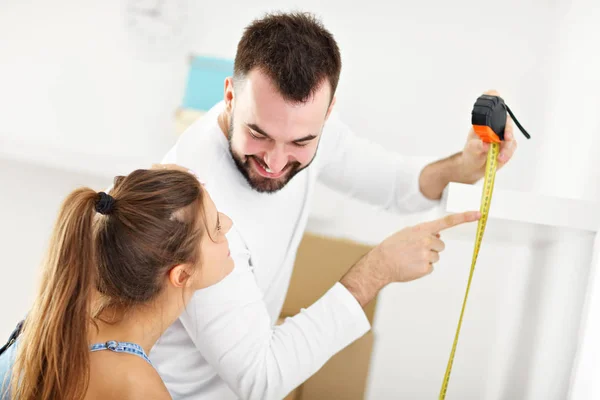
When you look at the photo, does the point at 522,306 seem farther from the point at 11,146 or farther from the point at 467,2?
the point at 11,146

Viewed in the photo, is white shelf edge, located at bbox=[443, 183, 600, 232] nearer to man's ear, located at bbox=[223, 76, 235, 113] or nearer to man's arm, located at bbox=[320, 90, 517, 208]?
man's arm, located at bbox=[320, 90, 517, 208]

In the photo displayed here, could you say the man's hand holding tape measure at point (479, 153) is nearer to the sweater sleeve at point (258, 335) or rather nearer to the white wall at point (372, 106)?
the sweater sleeve at point (258, 335)

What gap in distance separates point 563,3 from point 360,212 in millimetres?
1139

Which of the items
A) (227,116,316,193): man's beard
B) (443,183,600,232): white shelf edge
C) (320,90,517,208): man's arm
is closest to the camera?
(443,183,600,232): white shelf edge

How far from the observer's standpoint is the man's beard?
1437 mm

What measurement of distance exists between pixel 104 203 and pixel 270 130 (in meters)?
0.34

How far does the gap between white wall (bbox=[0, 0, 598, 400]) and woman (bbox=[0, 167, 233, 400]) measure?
135 centimetres

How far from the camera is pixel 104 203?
119 centimetres

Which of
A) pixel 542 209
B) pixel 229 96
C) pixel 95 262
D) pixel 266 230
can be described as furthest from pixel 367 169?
pixel 95 262

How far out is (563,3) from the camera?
2500 millimetres

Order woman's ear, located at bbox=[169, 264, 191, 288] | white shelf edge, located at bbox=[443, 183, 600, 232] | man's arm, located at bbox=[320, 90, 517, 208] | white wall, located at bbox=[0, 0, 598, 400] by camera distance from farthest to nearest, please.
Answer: white wall, located at bbox=[0, 0, 598, 400] → man's arm, located at bbox=[320, 90, 517, 208] → woman's ear, located at bbox=[169, 264, 191, 288] → white shelf edge, located at bbox=[443, 183, 600, 232]

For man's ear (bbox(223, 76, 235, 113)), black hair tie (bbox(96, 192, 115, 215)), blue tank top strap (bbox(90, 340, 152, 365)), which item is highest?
man's ear (bbox(223, 76, 235, 113))

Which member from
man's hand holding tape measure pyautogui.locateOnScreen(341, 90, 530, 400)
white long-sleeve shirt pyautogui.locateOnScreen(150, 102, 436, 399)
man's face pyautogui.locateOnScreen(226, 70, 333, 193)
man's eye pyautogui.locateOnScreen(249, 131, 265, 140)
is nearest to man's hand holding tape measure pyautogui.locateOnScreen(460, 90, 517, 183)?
man's hand holding tape measure pyautogui.locateOnScreen(341, 90, 530, 400)

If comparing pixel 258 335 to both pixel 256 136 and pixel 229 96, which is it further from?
pixel 229 96
